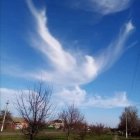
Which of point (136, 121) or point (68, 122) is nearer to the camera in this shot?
point (68, 122)

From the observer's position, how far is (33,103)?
1656 cm

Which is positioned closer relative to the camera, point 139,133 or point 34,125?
point 34,125

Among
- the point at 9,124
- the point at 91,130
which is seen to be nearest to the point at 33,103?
the point at 91,130

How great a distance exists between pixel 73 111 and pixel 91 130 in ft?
101

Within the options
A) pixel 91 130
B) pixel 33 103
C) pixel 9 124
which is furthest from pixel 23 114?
pixel 9 124

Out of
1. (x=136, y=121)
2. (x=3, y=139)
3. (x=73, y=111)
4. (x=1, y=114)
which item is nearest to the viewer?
(x=3, y=139)

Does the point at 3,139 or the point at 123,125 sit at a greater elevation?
the point at 123,125

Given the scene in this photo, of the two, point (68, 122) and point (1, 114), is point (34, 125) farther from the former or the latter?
point (1, 114)

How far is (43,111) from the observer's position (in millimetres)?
16578

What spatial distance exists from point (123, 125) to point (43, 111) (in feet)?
296

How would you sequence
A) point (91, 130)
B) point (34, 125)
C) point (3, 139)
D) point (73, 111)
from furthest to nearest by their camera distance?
point (91, 130) → point (73, 111) → point (3, 139) → point (34, 125)

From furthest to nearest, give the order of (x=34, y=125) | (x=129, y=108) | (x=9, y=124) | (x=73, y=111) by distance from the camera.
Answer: (x=129, y=108) < (x=9, y=124) < (x=73, y=111) < (x=34, y=125)

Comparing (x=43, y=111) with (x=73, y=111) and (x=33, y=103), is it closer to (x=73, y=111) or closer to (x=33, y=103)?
(x=33, y=103)

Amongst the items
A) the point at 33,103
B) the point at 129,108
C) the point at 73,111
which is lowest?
the point at 33,103
